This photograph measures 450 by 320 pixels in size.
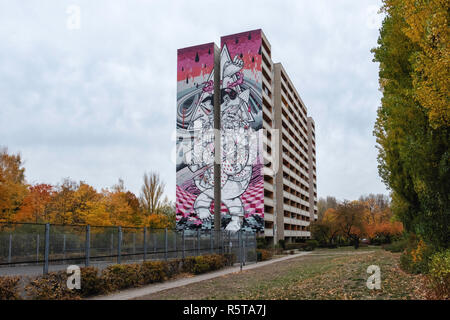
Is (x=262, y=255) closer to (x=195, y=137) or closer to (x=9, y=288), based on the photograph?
(x=9, y=288)

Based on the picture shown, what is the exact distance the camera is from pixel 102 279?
1540 cm

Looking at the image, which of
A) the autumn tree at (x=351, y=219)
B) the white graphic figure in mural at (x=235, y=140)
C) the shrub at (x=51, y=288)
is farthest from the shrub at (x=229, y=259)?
the autumn tree at (x=351, y=219)

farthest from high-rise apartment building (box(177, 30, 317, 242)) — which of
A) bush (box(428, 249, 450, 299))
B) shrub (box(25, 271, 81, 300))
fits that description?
bush (box(428, 249, 450, 299))

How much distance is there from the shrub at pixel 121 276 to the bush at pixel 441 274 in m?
11.4

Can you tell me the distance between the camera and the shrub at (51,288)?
1281 centimetres

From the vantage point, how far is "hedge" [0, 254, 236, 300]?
12672 mm

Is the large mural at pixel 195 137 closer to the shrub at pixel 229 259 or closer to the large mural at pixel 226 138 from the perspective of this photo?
the large mural at pixel 226 138

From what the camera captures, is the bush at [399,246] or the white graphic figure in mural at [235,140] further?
the white graphic figure in mural at [235,140]

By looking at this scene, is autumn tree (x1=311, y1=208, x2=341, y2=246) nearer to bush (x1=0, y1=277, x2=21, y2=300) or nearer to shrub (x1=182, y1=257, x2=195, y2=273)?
shrub (x1=182, y1=257, x2=195, y2=273)

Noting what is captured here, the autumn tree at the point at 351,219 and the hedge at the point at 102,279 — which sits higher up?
the autumn tree at the point at 351,219

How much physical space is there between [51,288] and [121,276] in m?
3.64
